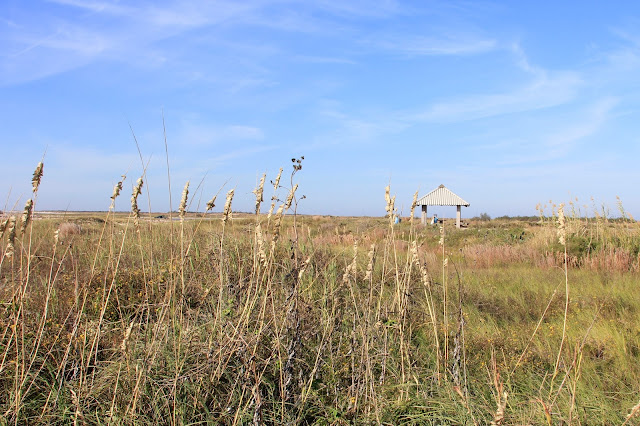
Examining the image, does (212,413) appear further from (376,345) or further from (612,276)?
(612,276)

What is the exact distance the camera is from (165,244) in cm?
748

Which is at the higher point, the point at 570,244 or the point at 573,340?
the point at 570,244

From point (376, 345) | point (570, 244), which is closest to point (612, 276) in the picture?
point (570, 244)

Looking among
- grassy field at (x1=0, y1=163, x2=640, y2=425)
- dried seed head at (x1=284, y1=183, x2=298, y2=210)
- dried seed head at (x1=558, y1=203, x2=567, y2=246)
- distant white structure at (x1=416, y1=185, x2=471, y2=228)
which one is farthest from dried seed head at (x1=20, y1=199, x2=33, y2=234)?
distant white structure at (x1=416, y1=185, x2=471, y2=228)

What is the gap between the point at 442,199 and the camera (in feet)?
110

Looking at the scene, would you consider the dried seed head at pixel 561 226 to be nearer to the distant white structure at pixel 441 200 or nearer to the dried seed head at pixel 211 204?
the dried seed head at pixel 211 204

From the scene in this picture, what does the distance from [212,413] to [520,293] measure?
5127mm

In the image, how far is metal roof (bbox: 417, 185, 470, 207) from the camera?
32.5 m

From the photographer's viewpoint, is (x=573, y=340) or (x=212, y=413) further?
(x=573, y=340)

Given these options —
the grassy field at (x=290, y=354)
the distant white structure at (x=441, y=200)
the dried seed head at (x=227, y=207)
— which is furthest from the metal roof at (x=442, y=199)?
the dried seed head at (x=227, y=207)

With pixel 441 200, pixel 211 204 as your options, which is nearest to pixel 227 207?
pixel 211 204

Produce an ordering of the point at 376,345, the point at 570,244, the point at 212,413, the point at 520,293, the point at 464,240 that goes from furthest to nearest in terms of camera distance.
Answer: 1. the point at 464,240
2. the point at 570,244
3. the point at 520,293
4. the point at 376,345
5. the point at 212,413

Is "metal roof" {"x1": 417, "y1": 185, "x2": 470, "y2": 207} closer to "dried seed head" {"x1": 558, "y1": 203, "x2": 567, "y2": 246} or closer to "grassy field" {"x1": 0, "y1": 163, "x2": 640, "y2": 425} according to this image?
"grassy field" {"x1": 0, "y1": 163, "x2": 640, "y2": 425}

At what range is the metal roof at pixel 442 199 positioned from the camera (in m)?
32.5
